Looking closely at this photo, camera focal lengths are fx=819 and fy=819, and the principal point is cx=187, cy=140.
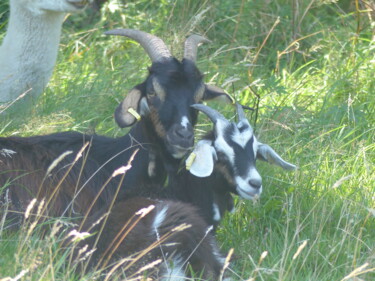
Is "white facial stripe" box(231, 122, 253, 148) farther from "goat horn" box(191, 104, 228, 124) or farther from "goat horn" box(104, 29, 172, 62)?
"goat horn" box(104, 29, 172, 62)

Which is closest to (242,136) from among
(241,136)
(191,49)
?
(241,136)

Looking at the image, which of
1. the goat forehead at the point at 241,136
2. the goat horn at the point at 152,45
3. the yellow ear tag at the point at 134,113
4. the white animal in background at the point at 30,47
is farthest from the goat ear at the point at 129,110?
the white animal in background at the point at 30,47

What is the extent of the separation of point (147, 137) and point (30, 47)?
6.97 ft

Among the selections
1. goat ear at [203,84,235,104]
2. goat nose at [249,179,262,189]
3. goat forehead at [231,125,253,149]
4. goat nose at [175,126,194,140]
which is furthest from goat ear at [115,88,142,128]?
goat nose at [249,179,262,189]

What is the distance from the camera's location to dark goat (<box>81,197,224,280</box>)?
14.6 ft

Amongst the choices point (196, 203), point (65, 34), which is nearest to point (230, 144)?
point (196, 203)

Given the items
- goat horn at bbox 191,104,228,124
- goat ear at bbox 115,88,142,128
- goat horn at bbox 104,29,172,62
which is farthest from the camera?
goat horn at bbox 104,29,172,62

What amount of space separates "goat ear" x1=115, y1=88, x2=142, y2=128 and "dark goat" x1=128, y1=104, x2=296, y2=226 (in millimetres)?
480

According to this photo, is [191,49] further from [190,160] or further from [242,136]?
[190,160]

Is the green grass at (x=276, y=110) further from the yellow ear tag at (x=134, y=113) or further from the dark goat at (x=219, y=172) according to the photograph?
the yellow ear tag at (x=134, y=113)

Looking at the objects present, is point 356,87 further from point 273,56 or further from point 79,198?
point 79,198

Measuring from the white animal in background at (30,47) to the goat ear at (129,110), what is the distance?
1721 mm

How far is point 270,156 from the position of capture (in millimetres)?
5871

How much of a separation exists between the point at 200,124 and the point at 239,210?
141 cm
